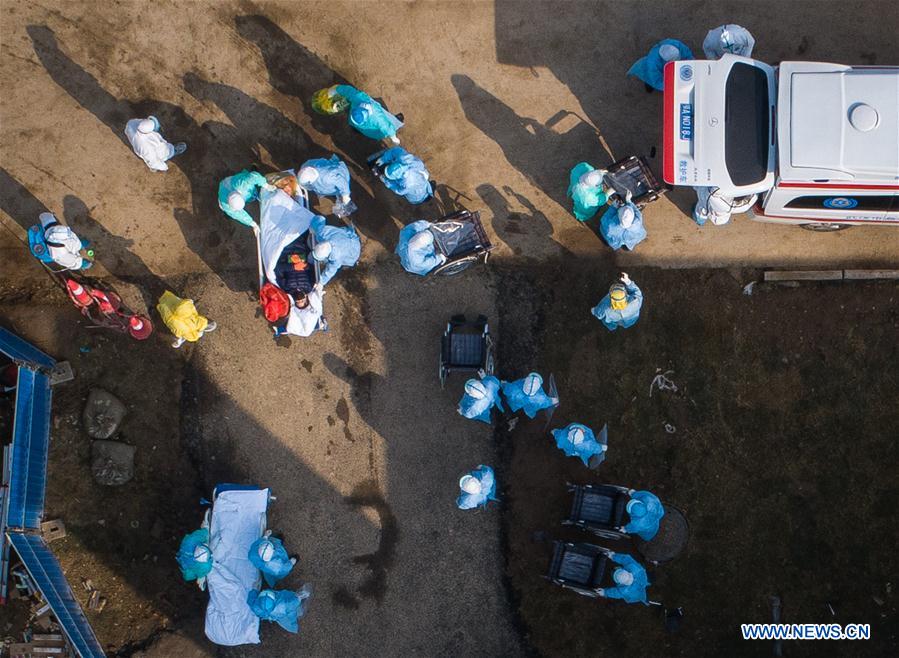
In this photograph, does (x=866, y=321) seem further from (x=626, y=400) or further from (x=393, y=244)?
(x=393, y=244)

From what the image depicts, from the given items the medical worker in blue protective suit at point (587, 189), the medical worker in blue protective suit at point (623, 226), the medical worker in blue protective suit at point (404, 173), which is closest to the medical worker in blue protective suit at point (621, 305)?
the medical worker in blue protective suit at point (623, 226)

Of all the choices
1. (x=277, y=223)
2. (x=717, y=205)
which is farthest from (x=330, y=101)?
(x=717, y=205)

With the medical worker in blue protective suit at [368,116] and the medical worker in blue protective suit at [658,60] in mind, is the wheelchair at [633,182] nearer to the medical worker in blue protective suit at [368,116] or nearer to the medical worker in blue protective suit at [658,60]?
the medical worker in blue protective suit at [658,60]

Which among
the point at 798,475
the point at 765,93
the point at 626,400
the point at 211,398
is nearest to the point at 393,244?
the point at 211,398

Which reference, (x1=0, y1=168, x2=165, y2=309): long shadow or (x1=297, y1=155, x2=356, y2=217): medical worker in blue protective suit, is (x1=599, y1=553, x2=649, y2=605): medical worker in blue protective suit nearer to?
(x1=297, y1=155, x2=356, y2=217): medical worker in blue protective suit

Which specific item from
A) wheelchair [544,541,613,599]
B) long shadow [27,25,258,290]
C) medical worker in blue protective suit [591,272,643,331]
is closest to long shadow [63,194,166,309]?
long shadow [27,25,258,290]

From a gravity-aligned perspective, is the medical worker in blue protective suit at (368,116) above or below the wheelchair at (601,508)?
above

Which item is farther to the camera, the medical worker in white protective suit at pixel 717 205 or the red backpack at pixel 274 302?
the red backpack at pixel 274 302
